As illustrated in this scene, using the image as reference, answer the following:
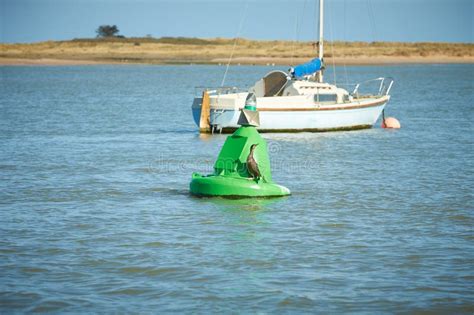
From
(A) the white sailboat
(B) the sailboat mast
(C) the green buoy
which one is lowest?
(C) the green buoy

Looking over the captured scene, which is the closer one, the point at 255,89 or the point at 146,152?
the point at 146,152

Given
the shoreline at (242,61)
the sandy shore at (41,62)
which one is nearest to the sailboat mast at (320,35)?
the shoreline at (242,61)

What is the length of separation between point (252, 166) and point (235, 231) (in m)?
2.53

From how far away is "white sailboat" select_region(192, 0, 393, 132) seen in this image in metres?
34.8

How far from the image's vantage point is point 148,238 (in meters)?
16.6

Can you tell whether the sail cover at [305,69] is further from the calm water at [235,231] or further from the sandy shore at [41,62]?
the sandy shore at [41,62]

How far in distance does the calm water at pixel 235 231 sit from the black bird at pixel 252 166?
0.54 meters

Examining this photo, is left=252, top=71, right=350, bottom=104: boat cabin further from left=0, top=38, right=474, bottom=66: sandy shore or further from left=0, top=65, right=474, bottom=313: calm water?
left=0, top=38, right=474, bottom=66: sandy shore

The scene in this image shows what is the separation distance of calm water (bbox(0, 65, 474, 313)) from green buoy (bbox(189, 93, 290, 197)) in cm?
27

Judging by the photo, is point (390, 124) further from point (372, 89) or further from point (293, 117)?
point (372, 89)

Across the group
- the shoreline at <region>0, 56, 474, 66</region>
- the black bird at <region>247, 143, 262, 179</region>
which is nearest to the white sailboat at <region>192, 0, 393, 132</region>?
the black bird at <region>247, 143, 262, 179</region>

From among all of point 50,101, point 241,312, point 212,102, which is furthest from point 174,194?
point 50,101

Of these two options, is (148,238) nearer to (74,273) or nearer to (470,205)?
(74,273)

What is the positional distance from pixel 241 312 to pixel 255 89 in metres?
24.7
